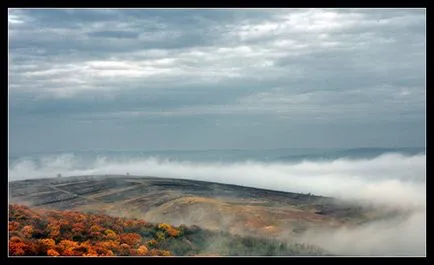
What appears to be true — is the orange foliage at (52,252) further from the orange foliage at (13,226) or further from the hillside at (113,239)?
the orange foliage at (13,226)

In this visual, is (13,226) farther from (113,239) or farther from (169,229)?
(169,229)

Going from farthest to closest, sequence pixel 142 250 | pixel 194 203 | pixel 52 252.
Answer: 1. pixel 194 203
2. pixel 142 250
3. pixel 52 252

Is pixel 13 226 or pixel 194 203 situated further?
pixel 194 203

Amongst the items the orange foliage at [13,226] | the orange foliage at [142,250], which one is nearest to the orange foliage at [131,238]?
the orange foliage at [142,250]

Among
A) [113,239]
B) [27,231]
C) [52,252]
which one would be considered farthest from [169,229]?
[27,231]

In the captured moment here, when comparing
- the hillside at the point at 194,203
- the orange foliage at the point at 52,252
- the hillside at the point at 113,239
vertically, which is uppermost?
the hillside at the point at 194,203
